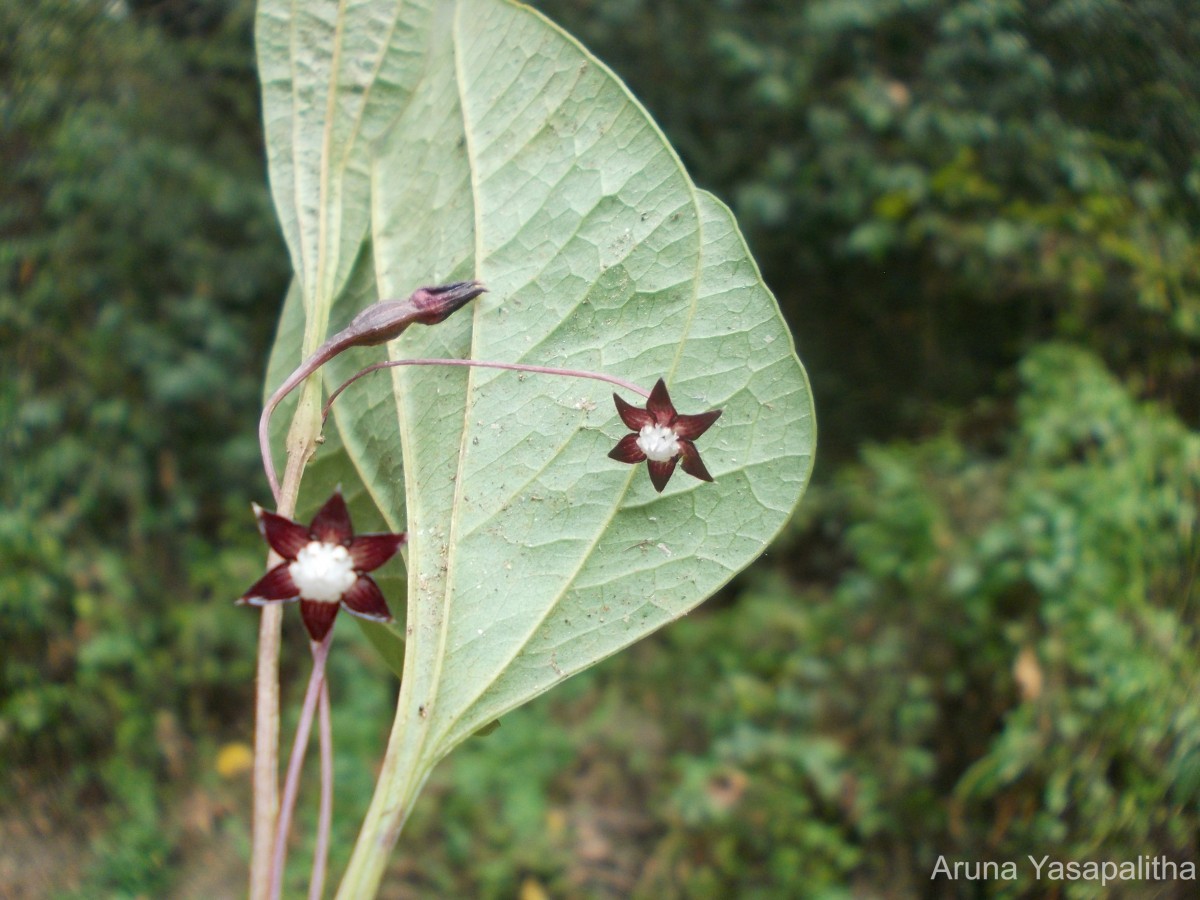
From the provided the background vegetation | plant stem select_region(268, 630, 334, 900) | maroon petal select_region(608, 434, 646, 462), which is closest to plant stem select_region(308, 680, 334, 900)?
plant stem select_region(268, 630, 334, 900)

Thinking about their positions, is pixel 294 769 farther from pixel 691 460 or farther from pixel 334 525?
pixel 691 460

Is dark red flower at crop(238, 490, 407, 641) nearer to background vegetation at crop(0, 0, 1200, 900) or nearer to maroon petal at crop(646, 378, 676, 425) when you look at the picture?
maroon petal at crop(646, 378, 676, 425)

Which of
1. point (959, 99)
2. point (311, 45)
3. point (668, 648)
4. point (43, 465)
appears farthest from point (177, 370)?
point (959, 99)

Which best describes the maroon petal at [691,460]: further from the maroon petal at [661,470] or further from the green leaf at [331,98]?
the green leaf at [331,98]

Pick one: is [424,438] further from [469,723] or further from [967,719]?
[967,719]

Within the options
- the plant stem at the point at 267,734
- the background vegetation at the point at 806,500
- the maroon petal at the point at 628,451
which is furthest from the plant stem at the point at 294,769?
the background vegetation at the point at 806,500

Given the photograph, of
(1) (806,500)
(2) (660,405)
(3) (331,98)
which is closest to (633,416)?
(2) (660,405)
